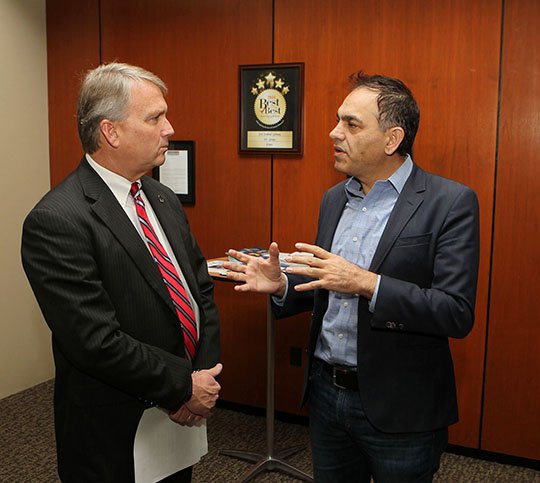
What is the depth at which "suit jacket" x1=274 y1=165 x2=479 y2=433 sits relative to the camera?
163 cm

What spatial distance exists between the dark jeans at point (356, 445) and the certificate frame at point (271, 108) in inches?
75.5

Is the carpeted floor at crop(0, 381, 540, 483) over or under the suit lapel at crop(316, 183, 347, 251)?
under

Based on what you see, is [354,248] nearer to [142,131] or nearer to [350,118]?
[350,118]

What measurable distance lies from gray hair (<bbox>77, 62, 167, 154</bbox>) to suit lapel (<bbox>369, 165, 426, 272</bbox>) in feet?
2.92

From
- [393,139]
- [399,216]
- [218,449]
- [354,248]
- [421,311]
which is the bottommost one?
[218,449]

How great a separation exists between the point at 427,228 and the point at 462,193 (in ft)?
0.48

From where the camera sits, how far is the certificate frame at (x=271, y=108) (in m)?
3.48

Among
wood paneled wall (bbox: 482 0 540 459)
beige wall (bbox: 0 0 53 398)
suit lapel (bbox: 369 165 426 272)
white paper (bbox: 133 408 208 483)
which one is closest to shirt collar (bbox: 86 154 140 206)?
white paper (bbox: 133 408 208 483)

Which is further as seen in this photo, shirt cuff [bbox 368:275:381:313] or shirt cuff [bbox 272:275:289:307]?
shirt cuff [bbox 272:275:289:307]

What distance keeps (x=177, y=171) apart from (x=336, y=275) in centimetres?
245

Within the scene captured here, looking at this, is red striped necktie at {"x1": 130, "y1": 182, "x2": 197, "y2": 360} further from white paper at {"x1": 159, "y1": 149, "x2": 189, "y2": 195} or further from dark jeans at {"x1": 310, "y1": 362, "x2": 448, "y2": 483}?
white paper at {"x1": 159, "y1": 149, "x2": 189, "y2": 195}

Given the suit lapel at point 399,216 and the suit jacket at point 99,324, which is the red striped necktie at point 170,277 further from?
the suit lapel at point 399,216

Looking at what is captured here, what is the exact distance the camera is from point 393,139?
185cm

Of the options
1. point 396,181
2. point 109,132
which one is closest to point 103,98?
point 109,132
